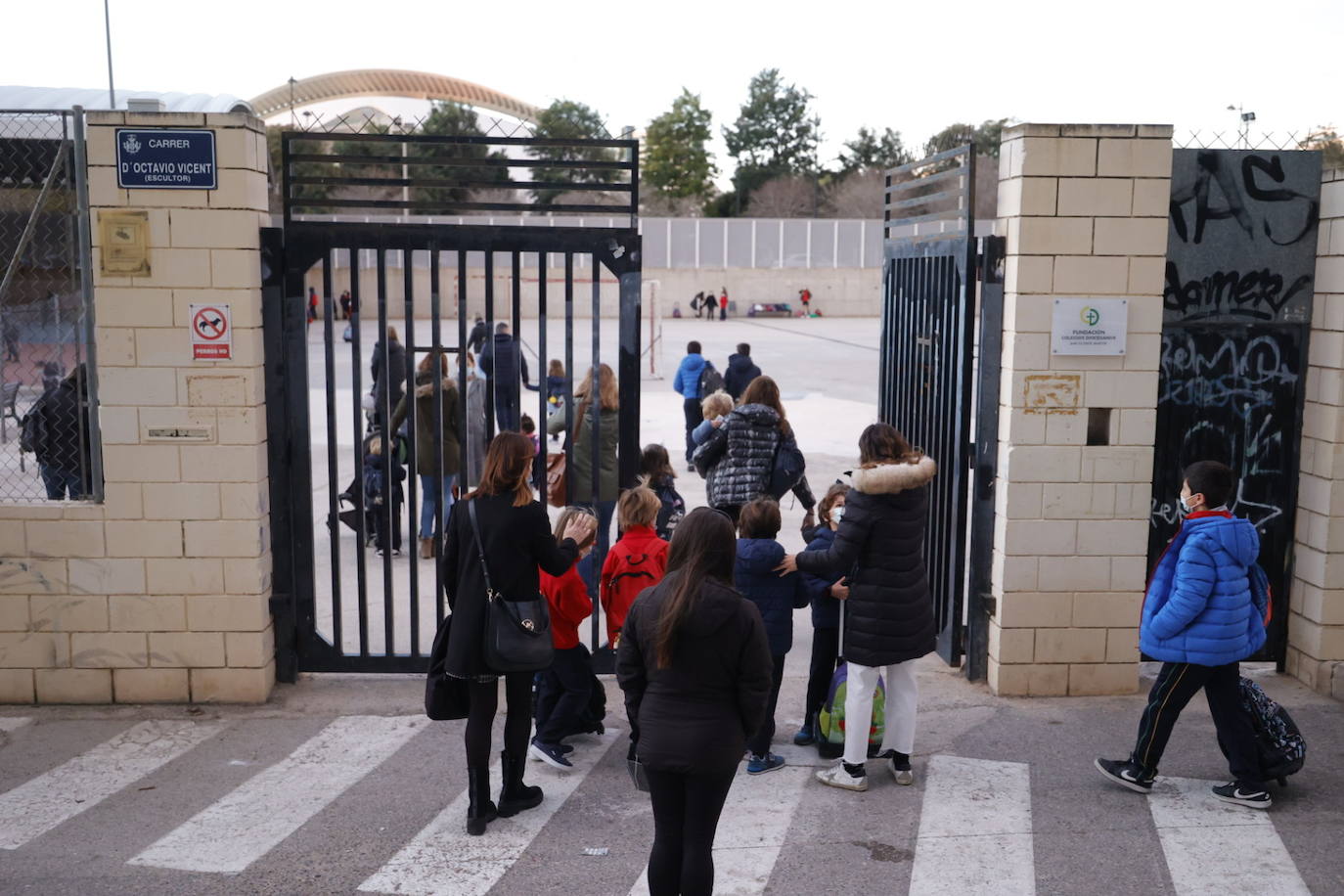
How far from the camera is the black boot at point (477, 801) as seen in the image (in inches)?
201

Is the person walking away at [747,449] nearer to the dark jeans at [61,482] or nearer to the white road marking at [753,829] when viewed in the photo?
the white road marking at [753,829]

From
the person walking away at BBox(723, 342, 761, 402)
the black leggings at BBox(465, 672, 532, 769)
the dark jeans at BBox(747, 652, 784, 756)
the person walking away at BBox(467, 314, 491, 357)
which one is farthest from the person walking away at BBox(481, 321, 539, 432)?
the person walking away at BBox(723, 342, 761, 402)

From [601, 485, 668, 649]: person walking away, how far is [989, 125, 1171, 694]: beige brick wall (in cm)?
219

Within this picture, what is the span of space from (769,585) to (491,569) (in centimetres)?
138

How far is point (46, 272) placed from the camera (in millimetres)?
6461

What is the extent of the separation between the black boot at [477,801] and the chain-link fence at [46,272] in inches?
115

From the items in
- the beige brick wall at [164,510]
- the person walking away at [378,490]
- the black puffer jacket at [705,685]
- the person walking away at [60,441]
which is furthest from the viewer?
the person walking away at [378,490]

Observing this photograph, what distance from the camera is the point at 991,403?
22.3ft

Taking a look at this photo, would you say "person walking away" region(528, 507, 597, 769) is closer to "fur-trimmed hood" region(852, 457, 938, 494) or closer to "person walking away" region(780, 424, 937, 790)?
"person walking away" region(780, 424, 937, 790)

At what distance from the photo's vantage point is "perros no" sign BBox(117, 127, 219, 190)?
6250 millimetres

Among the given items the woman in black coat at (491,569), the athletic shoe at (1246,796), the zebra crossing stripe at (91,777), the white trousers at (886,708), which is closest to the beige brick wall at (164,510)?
the zebra crossing stripe at (91,777)

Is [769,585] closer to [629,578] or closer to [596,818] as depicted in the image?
[629,578]

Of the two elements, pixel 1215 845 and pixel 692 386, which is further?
pixel 692 386

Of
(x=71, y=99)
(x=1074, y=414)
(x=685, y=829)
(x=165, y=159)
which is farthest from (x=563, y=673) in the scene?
(x=71, y=99)
